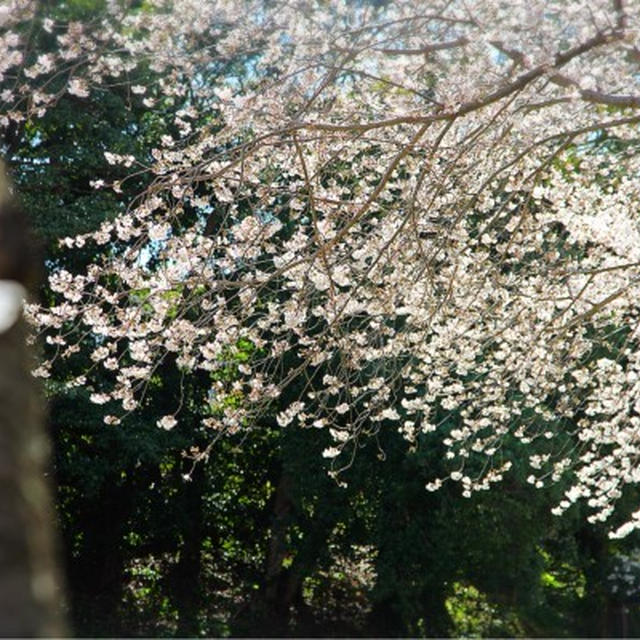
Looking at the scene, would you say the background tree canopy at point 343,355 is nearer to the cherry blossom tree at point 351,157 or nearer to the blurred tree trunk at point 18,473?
the cherry blossom tree at point 351,157

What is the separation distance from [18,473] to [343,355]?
11.9 feet

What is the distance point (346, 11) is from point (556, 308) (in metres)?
2.86

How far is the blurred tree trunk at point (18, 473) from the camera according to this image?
0.96 m

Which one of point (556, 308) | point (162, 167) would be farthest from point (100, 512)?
point (162, 167)

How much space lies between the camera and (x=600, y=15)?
14.0ft

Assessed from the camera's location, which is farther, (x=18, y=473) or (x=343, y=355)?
(x=343, y=355)

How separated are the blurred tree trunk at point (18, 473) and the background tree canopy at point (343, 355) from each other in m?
3.25

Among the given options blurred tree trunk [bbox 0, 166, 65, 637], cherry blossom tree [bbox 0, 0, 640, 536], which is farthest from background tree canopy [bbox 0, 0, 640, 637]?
blurred tree trunk [bbox 0, 166, 65, 637]

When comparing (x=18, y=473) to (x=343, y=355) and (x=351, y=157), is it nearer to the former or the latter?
(x=343, y=355)

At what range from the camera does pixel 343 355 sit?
4602 mm

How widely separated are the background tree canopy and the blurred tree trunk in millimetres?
3249

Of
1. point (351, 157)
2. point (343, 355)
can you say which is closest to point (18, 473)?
point (343, 355)

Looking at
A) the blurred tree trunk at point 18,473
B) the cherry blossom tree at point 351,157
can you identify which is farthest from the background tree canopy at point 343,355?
the blurred tree trunk at point 18,473

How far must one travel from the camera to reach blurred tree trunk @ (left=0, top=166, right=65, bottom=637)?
96 cm
